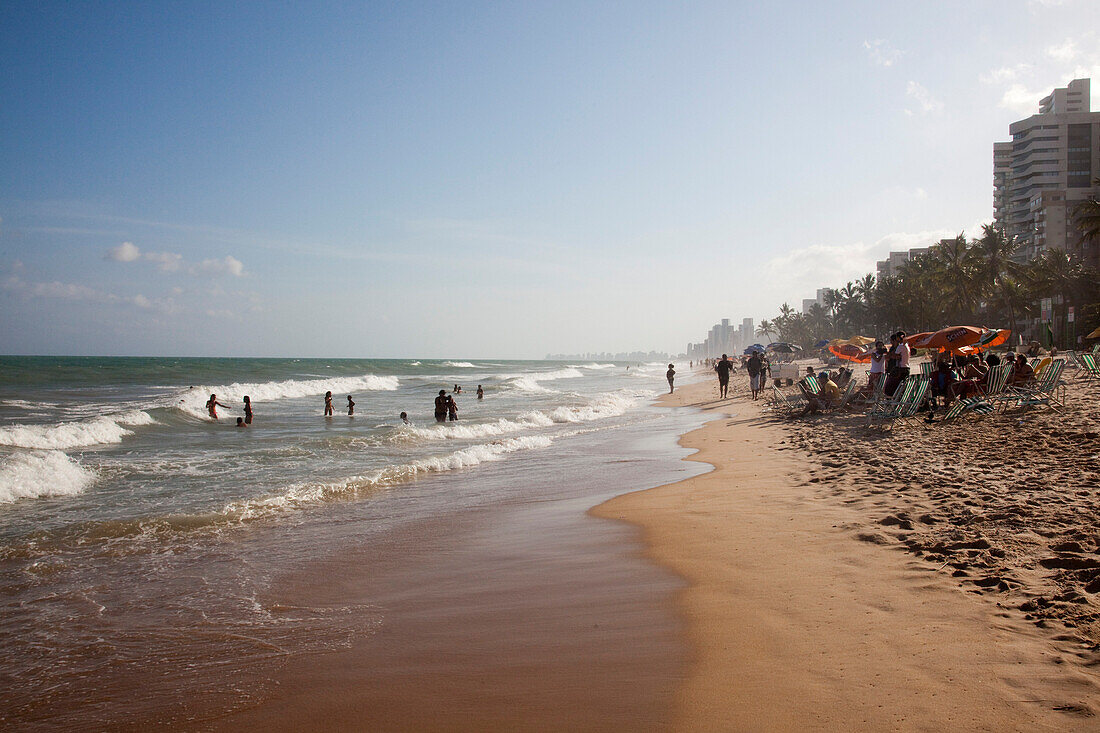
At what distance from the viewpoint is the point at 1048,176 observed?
89.4 m

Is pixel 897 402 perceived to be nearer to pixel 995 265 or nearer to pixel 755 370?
pixel 755 370

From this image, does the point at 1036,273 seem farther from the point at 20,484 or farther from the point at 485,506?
the point at 20,484

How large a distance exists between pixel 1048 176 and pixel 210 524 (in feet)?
390

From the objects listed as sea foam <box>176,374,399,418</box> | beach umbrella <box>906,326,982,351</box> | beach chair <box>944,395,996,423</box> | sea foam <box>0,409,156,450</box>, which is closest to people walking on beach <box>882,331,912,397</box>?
beach chair <box>944,395,996,423</box>

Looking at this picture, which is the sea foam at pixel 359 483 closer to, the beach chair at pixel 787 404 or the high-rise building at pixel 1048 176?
the beach chair at pixel 787 404

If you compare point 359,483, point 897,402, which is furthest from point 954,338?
point 359,483

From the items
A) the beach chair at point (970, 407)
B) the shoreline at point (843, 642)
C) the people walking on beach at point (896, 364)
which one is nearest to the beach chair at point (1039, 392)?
the beach chair at point (970, 407)

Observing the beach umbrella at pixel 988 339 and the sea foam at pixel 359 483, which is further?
the beach umbrella at pixel 988 339

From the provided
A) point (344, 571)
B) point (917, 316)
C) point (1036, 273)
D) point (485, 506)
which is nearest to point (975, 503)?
point (485, 506)

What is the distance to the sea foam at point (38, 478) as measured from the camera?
9.04 m

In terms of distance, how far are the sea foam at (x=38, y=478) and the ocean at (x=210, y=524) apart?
0.03 m

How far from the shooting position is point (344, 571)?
537cm

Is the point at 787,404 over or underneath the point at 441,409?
over

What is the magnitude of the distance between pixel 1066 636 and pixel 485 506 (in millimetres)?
6021
